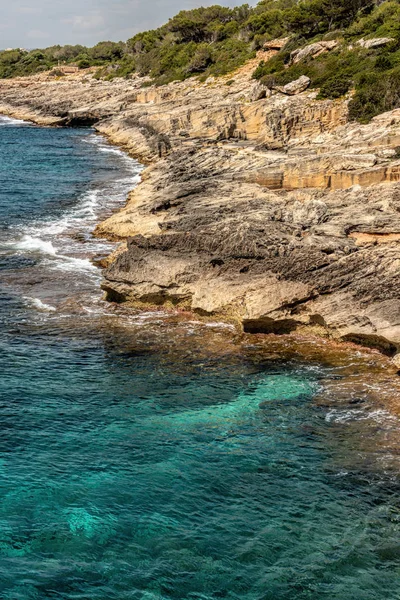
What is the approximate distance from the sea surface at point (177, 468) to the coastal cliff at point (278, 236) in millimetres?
2134

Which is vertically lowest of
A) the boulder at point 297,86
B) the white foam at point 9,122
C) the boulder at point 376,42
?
the white foam at point 9,122

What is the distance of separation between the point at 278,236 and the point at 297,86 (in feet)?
161

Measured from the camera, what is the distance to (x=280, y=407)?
23.8 m

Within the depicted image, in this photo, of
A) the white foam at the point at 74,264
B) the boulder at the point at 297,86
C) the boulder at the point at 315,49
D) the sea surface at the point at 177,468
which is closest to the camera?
the sea surface at the point at 177,468

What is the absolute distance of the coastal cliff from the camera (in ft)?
94.9

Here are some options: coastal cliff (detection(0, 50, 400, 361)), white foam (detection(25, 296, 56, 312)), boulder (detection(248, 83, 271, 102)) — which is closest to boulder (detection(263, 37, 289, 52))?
boulder (detection(248, 83, 271, 102))

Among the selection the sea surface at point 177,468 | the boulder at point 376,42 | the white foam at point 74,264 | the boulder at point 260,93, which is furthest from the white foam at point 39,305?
the boulder at point 376,42

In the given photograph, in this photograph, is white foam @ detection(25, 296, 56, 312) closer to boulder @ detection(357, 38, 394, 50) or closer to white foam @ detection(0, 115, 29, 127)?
boulder @ detection(357, 38, 394, 50)

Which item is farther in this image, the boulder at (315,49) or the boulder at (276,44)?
the boulder at (276,44)

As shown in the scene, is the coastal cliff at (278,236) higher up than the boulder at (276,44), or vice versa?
the boulder at (276,44)

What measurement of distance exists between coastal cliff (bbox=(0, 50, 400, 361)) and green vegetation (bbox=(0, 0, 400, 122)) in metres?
7.23

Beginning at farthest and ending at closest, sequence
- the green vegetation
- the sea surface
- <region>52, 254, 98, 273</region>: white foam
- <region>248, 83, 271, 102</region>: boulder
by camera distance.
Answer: <region>248, 83, 271, 102</region>: boulder < the green vegetation < <region>52, 254, 98, 273</region>: white foam < the sea surface

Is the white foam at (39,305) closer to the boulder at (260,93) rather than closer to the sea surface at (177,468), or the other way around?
the sea surface at (177,468)

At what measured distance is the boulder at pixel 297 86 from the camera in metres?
75.4
